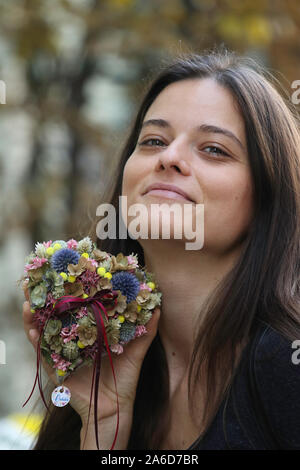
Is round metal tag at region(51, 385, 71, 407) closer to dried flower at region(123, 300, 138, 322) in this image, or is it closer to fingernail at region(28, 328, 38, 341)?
fingernail at region(28, 328, 38, 341)

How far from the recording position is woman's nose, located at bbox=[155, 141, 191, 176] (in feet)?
8.17

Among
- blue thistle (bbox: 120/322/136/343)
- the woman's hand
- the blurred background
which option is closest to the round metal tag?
the woman's hand

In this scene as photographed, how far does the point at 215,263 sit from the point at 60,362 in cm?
72

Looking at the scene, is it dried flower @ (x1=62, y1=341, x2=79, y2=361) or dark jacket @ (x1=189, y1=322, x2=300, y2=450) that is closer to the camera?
dark jacket @ (x1=189, y1=322, x2=300, y2=450)

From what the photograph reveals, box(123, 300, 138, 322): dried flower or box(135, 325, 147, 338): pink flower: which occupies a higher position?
box(123, 300, 138, 322): dried flower

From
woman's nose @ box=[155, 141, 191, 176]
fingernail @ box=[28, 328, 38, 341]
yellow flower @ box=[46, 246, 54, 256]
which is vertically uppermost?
woman's nose @ box=[155, 141, 191, 176]

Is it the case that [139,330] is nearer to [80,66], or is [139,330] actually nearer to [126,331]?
[126,331]

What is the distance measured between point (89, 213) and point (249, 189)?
1042 mm

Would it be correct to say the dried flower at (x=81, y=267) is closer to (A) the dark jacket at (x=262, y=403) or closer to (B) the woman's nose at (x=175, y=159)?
(B) the woman's nose at (x=175, y=159)

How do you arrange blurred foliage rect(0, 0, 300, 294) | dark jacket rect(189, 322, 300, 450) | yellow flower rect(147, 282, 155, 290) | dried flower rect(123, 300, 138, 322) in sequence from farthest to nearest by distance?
1. blurred foliage rect(0, 0, 300, 294)
2. yellow flower rect(147, 282, 155, 290)
3. dried flower rect(123, 300, 138, 322)
4. dark jacket rect(189, 322, 300, 450)

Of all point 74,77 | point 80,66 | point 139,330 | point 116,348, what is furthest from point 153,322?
point 80,66

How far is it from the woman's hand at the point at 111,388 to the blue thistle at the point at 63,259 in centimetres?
41

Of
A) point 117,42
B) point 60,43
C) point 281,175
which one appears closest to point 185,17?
point 117,42

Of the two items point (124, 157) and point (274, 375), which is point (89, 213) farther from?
point (274, 375)
